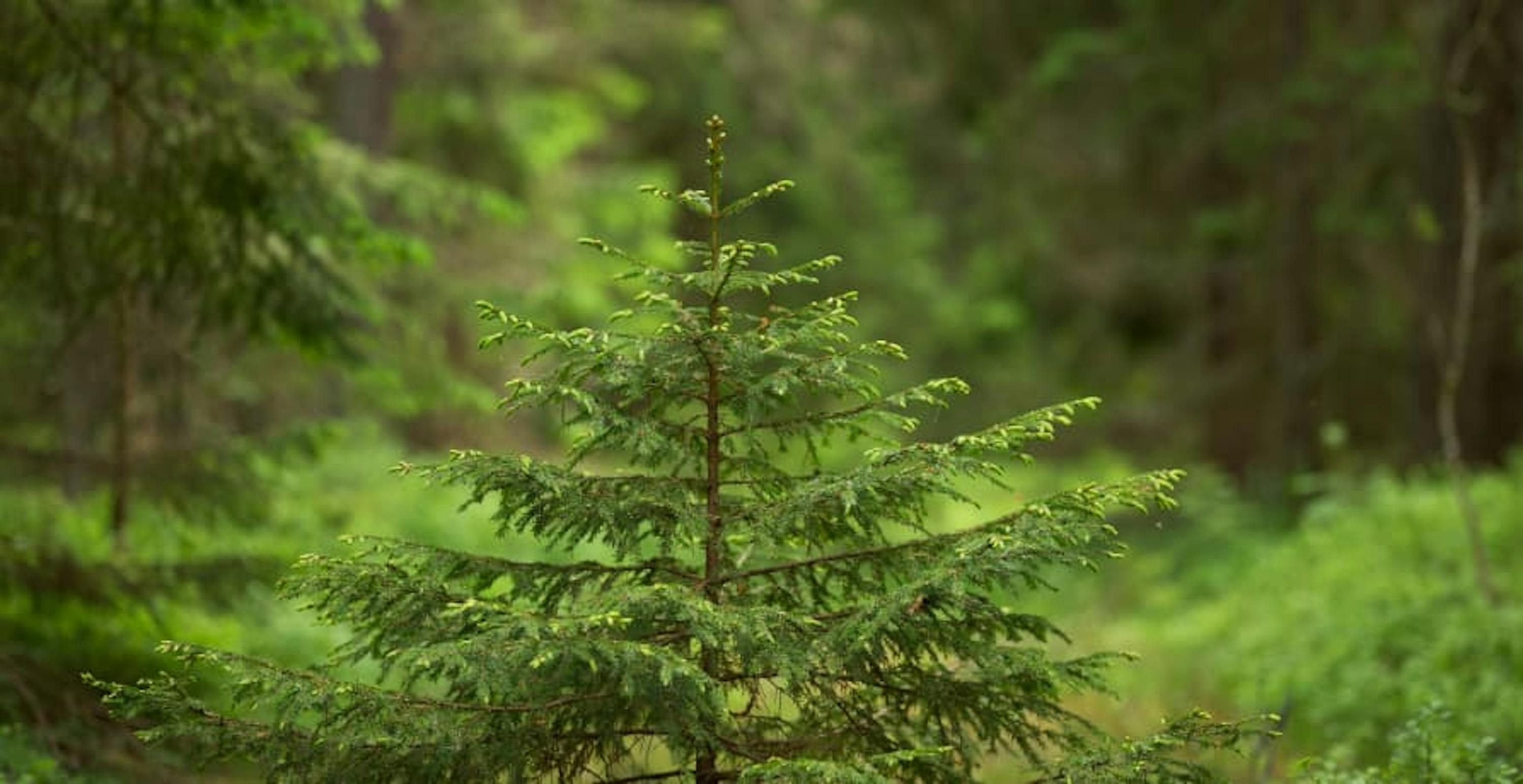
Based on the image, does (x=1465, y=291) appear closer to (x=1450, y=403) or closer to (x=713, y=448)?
(x=1450, y=403)

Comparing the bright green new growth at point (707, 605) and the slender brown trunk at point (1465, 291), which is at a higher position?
the slender brown trunk at point (1465, 291)

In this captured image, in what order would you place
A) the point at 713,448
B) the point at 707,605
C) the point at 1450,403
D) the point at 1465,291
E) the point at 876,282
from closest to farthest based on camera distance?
the point at 707,605 < the point at 713,448 < the point at 1465,291 < the point at 1450,403 < the point at 876,282

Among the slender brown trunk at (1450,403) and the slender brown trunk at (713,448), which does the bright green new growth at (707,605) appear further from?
the slender brown trunk at (1450,403)

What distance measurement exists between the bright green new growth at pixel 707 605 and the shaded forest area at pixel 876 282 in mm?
657

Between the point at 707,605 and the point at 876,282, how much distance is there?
65.6ft

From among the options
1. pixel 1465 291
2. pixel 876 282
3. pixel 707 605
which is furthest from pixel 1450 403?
pixel 876 282

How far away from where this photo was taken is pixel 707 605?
4328mm

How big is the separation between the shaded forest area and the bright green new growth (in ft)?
2.16

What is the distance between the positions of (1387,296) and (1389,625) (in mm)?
9037

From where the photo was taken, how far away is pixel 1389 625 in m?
9.82

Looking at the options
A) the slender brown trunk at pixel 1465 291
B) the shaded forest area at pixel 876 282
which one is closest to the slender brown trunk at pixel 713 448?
the shaded forest area at pixel 876 282

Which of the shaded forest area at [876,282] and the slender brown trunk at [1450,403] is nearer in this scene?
the shaded forest area at [876,282]

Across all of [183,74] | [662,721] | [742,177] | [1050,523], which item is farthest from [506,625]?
[742,177]

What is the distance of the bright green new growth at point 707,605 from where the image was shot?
4.33m
